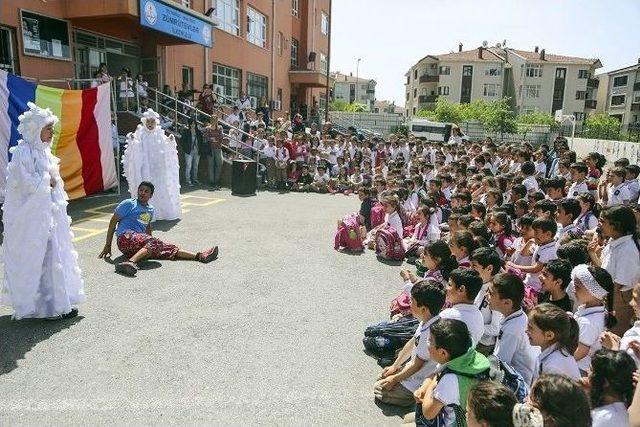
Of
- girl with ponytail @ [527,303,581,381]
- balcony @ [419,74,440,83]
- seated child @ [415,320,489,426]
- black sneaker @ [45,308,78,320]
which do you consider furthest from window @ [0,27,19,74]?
balcony @ [419,74,440,83]

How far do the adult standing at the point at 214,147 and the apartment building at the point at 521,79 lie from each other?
55.8 m

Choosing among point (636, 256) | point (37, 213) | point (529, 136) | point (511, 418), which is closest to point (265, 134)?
point (37, 213)

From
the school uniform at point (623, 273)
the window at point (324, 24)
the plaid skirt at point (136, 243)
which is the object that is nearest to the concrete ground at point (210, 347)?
the plaid skirt at point (136, 243)

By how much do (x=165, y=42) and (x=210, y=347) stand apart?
1526 centimetres

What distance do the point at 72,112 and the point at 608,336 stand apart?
1030 centimetres

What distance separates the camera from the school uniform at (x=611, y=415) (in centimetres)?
236

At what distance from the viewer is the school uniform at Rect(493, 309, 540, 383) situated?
11.6ft

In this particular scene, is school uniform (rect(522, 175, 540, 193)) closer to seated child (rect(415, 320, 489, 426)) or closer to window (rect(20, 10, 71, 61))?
seated child (rect(415, 320, 489, 426))

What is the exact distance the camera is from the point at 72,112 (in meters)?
10.0

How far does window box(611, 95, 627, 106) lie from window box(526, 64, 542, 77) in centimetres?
1051

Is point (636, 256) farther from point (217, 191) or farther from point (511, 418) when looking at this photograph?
point (217, 191)

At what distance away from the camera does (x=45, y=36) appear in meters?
12.7

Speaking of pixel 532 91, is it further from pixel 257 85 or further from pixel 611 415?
pixel 611 415

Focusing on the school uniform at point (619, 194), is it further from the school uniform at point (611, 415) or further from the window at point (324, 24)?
the window at point (324, 24)
